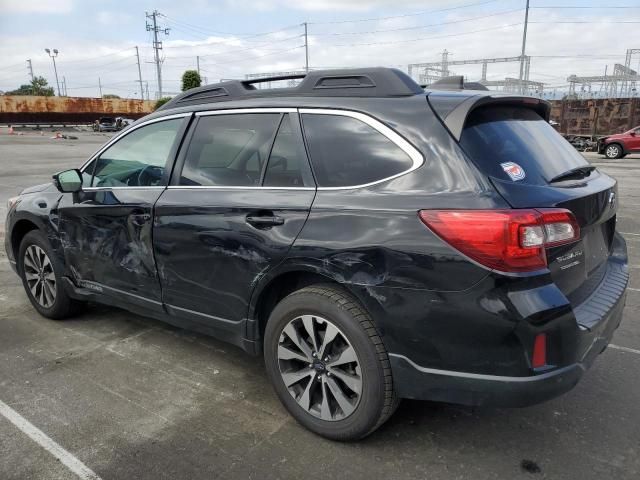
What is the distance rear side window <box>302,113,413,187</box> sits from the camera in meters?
2.51

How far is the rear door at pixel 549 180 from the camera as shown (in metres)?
2.31

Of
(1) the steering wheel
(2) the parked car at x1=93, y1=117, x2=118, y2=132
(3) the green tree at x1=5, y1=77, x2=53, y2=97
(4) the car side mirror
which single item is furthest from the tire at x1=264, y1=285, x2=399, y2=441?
(3) the green tree at x1=5, y1=77, x2=53, y2=97

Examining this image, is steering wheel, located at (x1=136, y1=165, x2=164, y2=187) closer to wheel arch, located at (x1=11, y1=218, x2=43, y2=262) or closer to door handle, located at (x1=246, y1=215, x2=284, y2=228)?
door handle, located at (x1=246, y1=215, x2=284, y2=228)

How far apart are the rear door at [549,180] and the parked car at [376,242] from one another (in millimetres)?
12

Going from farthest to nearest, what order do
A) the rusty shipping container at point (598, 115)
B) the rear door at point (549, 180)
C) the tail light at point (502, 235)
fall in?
the rusty shipping container at point (598, 115) < the rear door at point (549, 180) < the tail light at point (502, 235)

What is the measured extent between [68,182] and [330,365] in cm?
254

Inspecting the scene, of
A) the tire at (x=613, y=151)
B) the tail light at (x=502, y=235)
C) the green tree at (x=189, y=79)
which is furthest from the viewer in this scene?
the green tree at (x=189, y=79)

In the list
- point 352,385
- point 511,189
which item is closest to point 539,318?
point 511,189

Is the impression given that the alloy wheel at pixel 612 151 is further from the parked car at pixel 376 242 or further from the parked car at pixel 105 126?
the parked car at pixel 105 126

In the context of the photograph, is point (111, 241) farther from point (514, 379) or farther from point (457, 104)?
point (514, 379)

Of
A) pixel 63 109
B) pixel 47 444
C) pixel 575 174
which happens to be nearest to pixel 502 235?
pixel 575 174

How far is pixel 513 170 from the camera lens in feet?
7.85

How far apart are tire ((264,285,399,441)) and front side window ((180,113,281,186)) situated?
79 centimetres

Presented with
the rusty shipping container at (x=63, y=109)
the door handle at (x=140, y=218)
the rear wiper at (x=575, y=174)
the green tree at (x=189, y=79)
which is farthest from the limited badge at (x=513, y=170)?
the rusty shipping container at (x=63, y=109)
